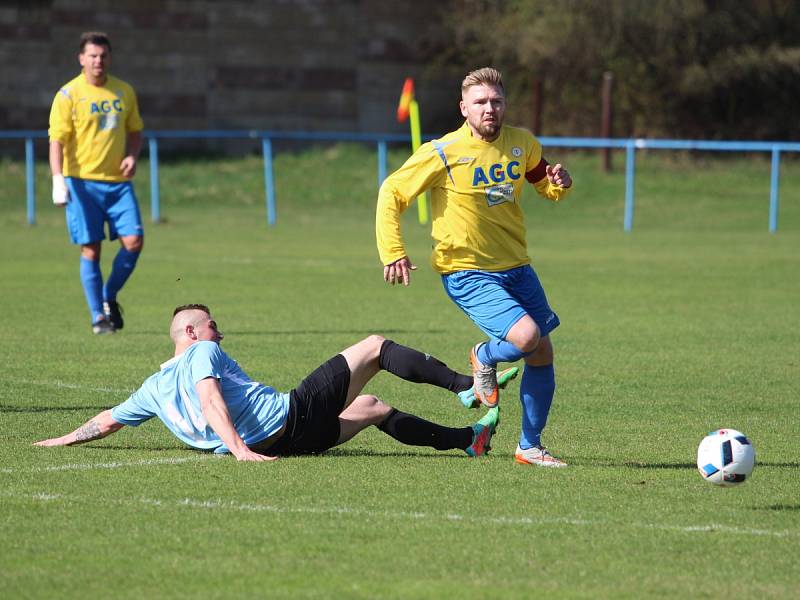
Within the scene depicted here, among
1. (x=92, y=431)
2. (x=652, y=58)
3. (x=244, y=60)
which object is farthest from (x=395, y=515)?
(x=652, y=58)

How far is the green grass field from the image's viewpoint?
5352 mm

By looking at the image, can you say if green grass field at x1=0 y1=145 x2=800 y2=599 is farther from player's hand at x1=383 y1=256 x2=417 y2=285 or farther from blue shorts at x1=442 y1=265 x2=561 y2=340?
player's hand at x1=383 y1=256 x2=417 y2=285

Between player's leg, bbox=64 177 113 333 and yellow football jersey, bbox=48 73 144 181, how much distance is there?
14 centimetres

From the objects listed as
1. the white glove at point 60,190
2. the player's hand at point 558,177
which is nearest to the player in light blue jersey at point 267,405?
the player's hand at point 558,177

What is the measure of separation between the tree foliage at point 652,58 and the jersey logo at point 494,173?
1164 inches

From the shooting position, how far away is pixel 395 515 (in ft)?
20.3

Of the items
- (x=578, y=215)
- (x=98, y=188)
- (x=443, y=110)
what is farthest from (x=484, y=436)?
(x=443, y=110)

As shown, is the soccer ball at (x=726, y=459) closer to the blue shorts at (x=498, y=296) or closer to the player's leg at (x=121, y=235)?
the blue shorts at (x=498, y=296)

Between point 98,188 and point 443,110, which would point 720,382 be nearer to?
point 98,188

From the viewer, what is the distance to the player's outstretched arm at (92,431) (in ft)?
24.6

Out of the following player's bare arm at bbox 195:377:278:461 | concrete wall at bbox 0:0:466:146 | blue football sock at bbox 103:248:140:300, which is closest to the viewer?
player's bare arm at bbox 195:377:278:461

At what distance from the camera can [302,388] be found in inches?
289

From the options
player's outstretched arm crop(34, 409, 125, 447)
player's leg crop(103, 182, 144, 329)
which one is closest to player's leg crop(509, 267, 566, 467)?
player's outstretched arm crop(34, 409, 125, 447)

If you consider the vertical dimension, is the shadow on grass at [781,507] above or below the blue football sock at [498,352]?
below
